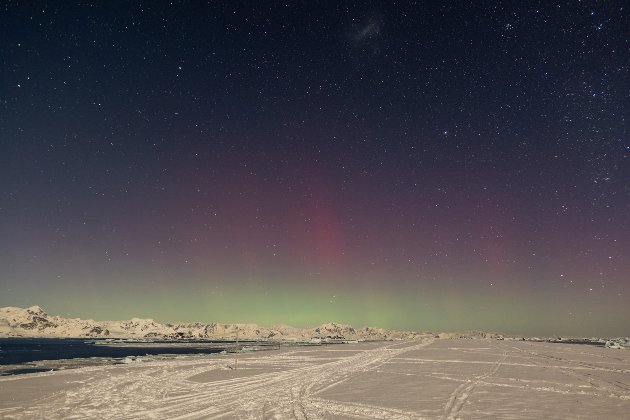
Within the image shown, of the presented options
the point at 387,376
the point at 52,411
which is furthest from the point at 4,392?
the point at 387,376

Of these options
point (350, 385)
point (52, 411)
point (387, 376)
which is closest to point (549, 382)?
point (387, 376)

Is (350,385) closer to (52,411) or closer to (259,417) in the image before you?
(259,417)

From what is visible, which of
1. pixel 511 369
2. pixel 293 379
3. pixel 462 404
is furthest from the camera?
pixel 511 369

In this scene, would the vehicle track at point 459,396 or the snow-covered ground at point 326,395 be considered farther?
the snow-covered ground at point 326,395

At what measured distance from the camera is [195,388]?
2058 cm

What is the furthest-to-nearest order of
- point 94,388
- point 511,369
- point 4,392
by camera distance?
point 511,369, point 94,388, point 4,392

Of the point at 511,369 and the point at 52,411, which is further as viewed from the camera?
the point at 511,369

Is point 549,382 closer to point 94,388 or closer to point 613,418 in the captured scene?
point 613,418

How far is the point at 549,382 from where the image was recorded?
22375 mm

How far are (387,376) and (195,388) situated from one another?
39.7ft

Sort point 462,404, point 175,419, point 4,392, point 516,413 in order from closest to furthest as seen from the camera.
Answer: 1. point 175,419
2. point 516,413
3. point 462,404
4. point 4,392

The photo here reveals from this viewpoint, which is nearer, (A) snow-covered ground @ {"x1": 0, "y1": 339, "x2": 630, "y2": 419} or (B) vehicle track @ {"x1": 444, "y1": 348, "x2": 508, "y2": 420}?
(B) vehicle track @ {"x1": 444, "y1": 348, "x2": 508, "y2": 420}

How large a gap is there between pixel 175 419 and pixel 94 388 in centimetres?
1099

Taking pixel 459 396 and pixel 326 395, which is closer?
pixel 459 396
